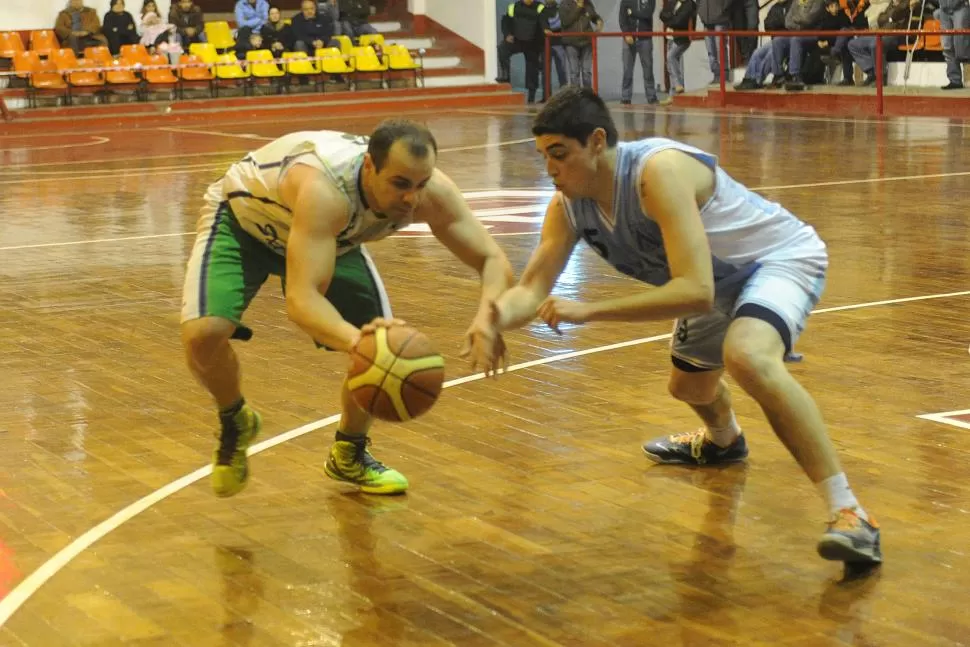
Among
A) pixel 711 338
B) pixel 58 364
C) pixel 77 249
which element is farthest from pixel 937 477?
pixel 77 249

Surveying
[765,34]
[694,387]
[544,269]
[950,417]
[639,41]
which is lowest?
[950,417]

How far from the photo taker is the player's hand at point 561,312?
4.79 m

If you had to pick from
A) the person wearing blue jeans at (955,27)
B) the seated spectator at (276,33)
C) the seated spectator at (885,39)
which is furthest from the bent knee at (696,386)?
the seated spectator at (276,33)

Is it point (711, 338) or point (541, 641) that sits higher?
point (711, 338)

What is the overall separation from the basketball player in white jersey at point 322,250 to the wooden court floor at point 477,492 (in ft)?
0.96

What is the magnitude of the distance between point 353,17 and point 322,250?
26.0m

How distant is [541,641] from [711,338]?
166cm

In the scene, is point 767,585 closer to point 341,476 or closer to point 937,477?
point 937,477

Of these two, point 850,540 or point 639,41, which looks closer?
point 850,540

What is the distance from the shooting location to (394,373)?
4.96 m

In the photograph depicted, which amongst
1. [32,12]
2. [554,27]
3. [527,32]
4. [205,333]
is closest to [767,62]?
[554,27]

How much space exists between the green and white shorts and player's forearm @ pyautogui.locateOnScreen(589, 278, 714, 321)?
117 centimetres

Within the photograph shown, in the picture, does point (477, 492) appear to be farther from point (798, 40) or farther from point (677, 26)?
point (677, 26)

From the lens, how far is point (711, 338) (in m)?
5.61
